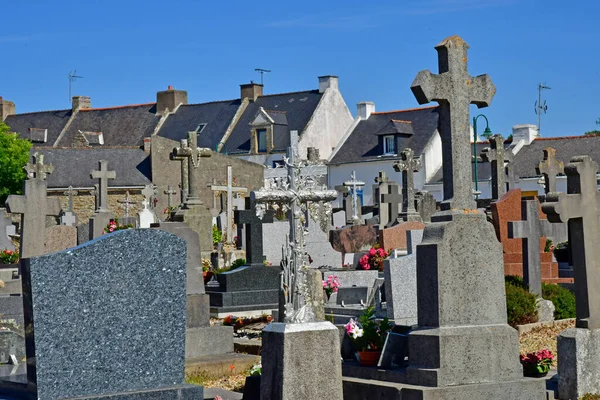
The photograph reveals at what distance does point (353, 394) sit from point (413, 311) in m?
3.55

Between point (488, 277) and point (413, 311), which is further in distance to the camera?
point (413, 311)

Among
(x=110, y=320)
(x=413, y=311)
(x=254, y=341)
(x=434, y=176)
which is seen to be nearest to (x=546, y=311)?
(x=413, y=311)

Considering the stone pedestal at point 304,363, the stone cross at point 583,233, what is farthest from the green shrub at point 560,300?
the stone pedestal at point 304,363

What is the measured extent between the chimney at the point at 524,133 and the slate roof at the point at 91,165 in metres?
18.2

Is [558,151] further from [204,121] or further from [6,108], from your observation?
[6,108]

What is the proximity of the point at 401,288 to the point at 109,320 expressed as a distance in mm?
6983

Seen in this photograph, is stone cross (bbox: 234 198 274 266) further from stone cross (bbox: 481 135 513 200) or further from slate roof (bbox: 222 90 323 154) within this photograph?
slate roof (bbox: 222 90 323 154)

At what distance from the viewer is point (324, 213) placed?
9461 mm

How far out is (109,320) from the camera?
539cm

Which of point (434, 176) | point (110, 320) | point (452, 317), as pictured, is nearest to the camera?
point (110, 320)

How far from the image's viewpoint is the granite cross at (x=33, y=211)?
52.2ft

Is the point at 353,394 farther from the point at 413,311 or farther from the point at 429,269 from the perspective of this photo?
the point at 413,311

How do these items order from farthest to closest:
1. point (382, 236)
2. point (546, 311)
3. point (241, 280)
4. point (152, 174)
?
1. point (152, 174)
2. point (382, 236)
3. point (241, 280)
4. point (546, 311)

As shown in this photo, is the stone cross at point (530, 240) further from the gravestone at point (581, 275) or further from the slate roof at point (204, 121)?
the slate roof at point (204, 121)
